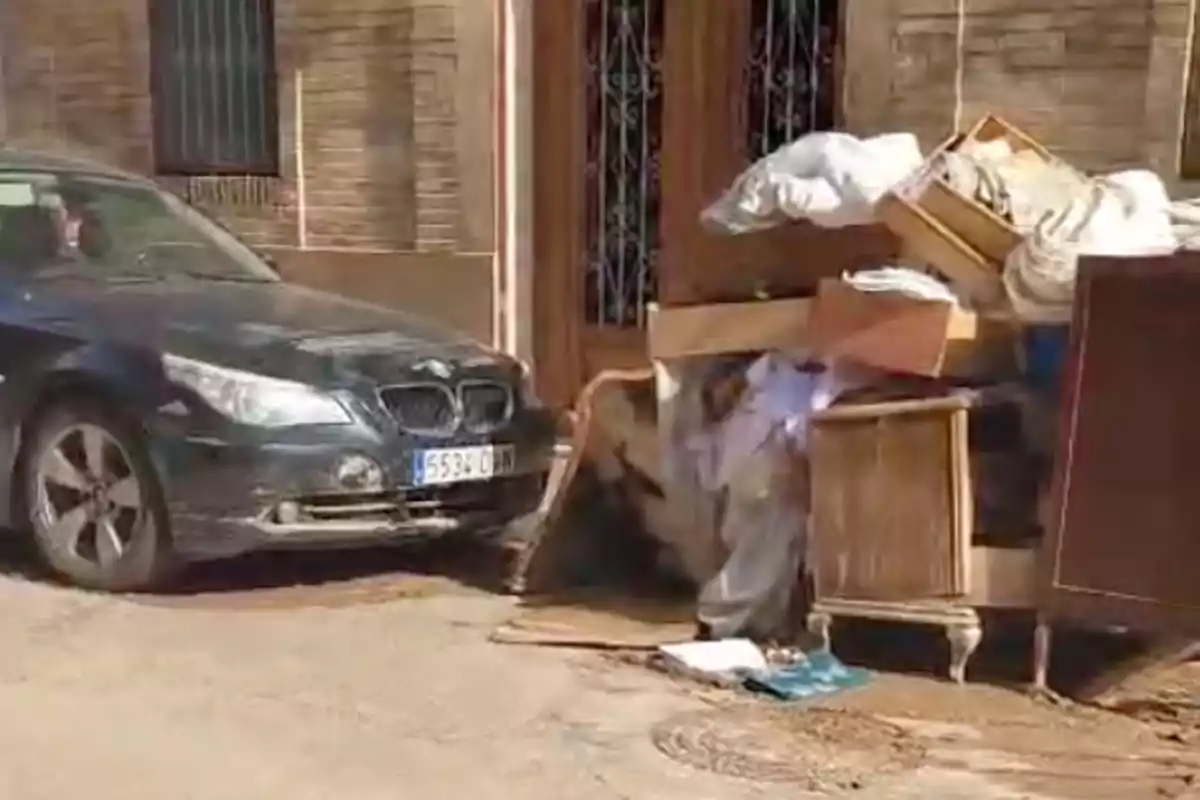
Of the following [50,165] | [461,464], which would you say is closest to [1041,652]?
[461,464]

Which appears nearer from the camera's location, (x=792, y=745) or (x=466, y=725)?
(x=792, y=745)

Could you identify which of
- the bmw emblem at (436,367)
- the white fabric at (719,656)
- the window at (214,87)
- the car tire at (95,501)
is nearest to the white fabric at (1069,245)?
the white fabric at (719,656)

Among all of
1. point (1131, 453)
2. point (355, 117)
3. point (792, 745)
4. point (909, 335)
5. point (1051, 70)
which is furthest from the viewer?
point (355, 117)

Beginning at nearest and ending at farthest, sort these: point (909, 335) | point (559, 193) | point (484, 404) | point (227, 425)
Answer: point (909, 335) → point (227, 425) → point (484, 404) → point (559, 193)

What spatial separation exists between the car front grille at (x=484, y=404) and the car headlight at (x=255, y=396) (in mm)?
519

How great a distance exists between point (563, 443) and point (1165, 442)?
11.4 ft

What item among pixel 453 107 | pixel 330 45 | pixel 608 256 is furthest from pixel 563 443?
pixel 330 45

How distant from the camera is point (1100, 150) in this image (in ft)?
25.4

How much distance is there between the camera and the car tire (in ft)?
19.7

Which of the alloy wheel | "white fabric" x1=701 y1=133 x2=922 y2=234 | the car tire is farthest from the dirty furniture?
the alloy wheel

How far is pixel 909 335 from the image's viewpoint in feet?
17.5

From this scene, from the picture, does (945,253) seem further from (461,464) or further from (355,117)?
(355,117)

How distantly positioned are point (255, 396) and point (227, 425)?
0.46ft

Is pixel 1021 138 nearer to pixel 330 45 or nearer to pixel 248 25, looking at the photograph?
pixel 330 45
